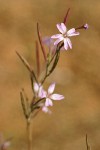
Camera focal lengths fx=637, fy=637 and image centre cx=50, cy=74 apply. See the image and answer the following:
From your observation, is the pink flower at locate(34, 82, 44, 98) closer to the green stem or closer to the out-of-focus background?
the green stem

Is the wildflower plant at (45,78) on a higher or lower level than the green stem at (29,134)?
higher

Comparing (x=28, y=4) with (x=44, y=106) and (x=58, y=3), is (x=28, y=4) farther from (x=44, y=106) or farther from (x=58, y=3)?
(x=44, y=106)

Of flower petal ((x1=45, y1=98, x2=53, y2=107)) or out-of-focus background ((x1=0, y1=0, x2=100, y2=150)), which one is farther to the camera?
out-of-focus background ((x1=0, y1=0, x2=100, y2=150))

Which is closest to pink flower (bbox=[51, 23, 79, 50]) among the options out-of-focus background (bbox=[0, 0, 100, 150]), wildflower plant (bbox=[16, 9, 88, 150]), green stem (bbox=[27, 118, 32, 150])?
wildflower plant (bbox=[16, 9, 88, 150])

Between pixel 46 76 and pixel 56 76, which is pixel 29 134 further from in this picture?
pixel 56 76

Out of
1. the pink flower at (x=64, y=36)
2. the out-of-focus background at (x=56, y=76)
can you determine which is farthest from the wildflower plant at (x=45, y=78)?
the out-of-focus background at (x=56, y=76)

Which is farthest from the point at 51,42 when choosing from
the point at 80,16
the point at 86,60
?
the point at 80,16

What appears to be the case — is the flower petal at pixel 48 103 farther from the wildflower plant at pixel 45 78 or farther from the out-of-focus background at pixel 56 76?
the out-of-focus background at pixel 56 76

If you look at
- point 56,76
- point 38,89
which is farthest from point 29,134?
point 56,76
